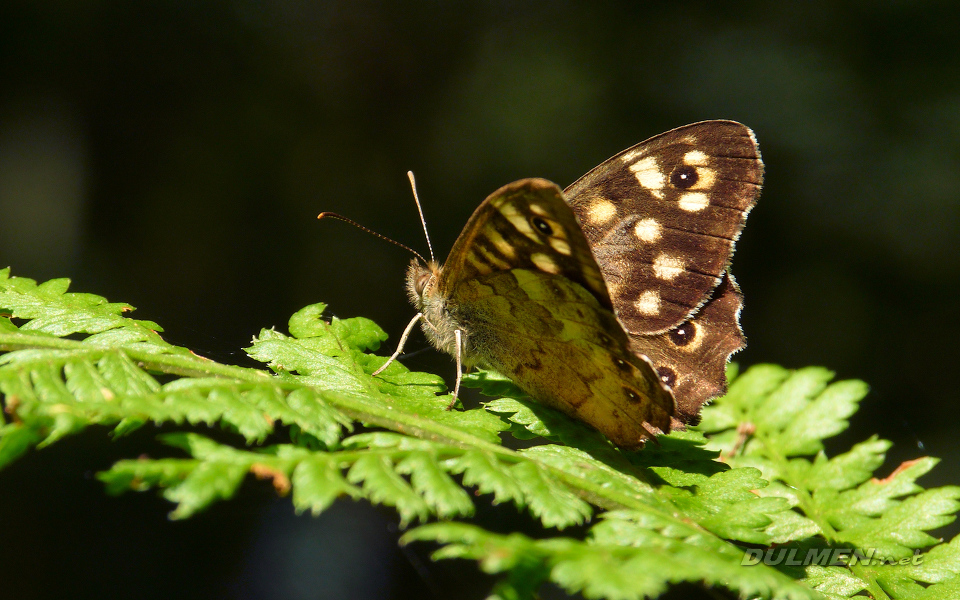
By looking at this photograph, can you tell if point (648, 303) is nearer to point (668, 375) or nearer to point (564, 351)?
point (668, 375)

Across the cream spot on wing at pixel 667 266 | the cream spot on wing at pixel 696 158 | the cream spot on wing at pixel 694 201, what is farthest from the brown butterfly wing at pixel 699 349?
the cream spot on wing at pixel 696 158

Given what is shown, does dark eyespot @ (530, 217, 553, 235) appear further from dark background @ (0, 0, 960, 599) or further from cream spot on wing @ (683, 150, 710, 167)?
dark background @ (0, 0, 960, 599)

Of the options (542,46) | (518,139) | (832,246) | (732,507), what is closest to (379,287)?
(518,139)

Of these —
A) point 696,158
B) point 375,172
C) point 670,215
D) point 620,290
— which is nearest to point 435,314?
point 620,290

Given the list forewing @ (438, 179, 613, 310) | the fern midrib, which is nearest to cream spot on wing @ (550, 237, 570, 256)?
forewing @ (438, 179, 613, 310)

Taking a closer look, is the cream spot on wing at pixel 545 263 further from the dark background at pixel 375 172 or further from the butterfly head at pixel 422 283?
the dark background at pixel 375 172
